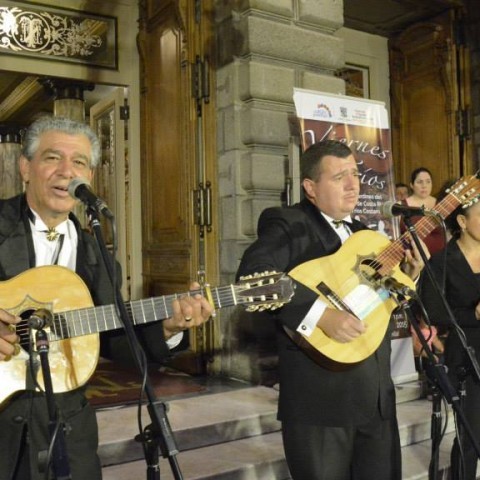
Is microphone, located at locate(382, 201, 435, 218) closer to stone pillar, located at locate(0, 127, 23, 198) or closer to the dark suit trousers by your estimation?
the dark suit trousers

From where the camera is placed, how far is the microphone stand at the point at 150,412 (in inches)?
52.0

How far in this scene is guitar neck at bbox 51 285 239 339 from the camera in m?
Answer: 1.69

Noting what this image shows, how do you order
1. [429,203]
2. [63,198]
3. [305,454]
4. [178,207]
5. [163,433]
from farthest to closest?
[429,203]
[178,207]
[305,454]
[63,198]
[163,433]

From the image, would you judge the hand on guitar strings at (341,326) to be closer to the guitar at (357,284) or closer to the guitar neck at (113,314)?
the guitar at (357,284)

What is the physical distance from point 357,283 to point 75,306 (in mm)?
1016

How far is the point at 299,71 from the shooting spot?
4125mm

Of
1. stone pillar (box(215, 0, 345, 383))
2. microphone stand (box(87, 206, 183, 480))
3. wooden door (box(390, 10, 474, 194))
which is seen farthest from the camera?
wooden door (box(390, 10, 474, 194))

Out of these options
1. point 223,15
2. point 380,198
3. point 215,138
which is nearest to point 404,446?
point 380,198

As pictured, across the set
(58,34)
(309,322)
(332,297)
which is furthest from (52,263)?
(58,34)

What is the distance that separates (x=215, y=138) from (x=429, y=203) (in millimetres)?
2196

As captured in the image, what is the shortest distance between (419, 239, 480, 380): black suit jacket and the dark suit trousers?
0.75m

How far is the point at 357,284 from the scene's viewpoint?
2.16m

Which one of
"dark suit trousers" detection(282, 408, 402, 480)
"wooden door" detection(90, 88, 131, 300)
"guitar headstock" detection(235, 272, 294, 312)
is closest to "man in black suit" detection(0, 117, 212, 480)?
"guitar headstock" detection(235, 272, 294, 312)

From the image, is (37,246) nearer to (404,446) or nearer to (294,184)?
(294,184)
